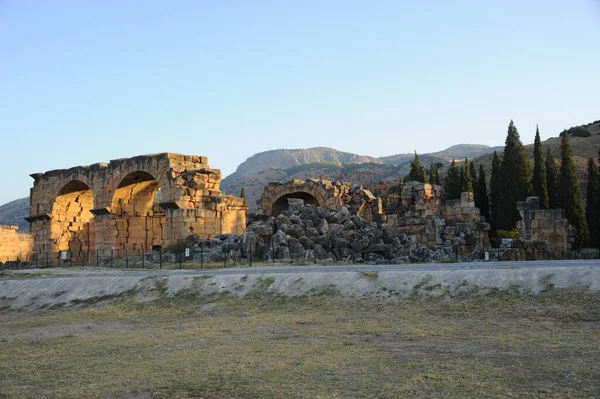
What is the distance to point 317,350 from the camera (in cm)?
984

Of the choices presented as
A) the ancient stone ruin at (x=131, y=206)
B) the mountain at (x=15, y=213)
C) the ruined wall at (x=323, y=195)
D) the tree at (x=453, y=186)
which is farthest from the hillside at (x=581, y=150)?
the mountain at (x=15, y=213)

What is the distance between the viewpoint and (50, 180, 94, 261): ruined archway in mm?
34500

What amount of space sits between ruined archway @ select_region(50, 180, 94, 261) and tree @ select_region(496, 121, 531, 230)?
24056 millimetres

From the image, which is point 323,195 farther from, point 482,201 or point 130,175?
point 130,175

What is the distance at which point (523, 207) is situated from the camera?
28266mm

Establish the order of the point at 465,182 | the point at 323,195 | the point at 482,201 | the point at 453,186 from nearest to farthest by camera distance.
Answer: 1. the point at 323,195
2. the point at 482,201
3. the point at 465,182
4. the point at 453,186

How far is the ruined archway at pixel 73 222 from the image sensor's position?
3450 centimetres

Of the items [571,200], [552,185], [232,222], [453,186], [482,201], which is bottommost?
[232,222]

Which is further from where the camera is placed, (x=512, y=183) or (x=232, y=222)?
(x=512, y=183)

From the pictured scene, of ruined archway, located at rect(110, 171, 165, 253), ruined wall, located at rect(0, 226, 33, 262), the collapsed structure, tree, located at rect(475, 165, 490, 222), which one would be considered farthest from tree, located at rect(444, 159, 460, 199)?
ruined wall, located at rect(0, 226, 33, 262)

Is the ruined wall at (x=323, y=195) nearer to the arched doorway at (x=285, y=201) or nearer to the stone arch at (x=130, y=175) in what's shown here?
the arched doorway at (x=285, y=201)

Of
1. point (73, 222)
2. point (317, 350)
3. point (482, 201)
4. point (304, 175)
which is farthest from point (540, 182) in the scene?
point (304, 175)

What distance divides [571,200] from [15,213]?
Answer: 422ft

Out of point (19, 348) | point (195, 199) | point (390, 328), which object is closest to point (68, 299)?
point (19, 348)
